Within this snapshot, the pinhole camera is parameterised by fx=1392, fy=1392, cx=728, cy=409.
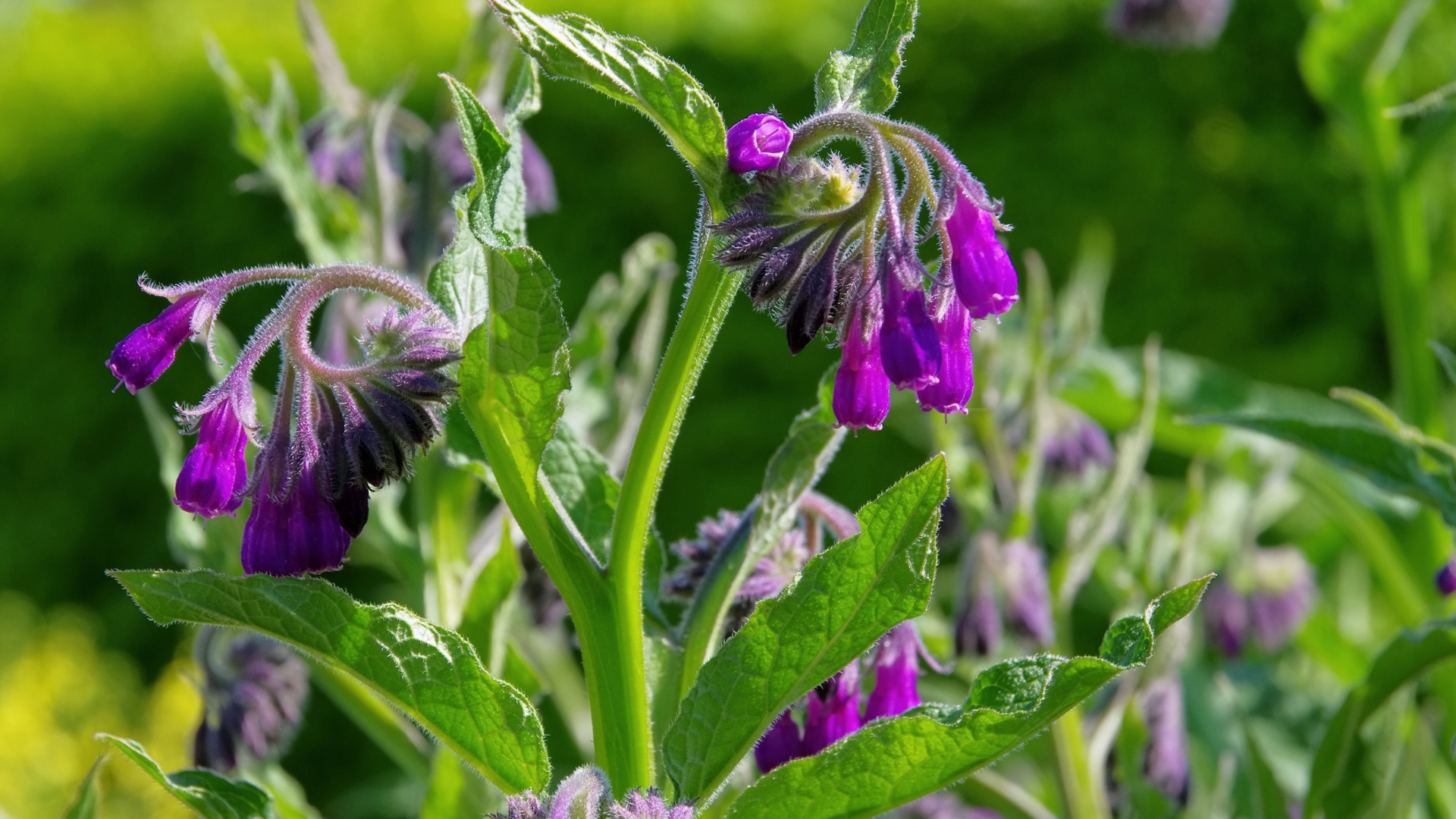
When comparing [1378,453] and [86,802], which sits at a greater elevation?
[1378,453]

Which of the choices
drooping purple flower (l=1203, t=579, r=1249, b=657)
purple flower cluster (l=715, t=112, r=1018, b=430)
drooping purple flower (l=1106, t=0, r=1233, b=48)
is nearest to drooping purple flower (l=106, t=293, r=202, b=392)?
purple flower cluster (l=715, t=112, r=1018, b=430)

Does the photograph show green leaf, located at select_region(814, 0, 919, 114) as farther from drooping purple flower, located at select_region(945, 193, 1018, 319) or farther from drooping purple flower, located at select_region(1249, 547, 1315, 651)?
drooping purple flower, located at select_region(1249, 547, 1315, 651)

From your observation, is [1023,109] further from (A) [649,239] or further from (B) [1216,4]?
(A) [649,239]

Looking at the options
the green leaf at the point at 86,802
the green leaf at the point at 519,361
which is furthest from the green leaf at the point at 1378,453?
the green leaf at the point at 86,802

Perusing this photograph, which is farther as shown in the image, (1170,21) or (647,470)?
(1170,21)

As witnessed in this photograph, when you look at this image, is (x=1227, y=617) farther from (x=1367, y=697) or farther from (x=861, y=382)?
(x=861, y=382)

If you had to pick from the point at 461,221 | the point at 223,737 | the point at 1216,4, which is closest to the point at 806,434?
the point at 461,221

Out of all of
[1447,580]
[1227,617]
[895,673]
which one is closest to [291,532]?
[895,673]
